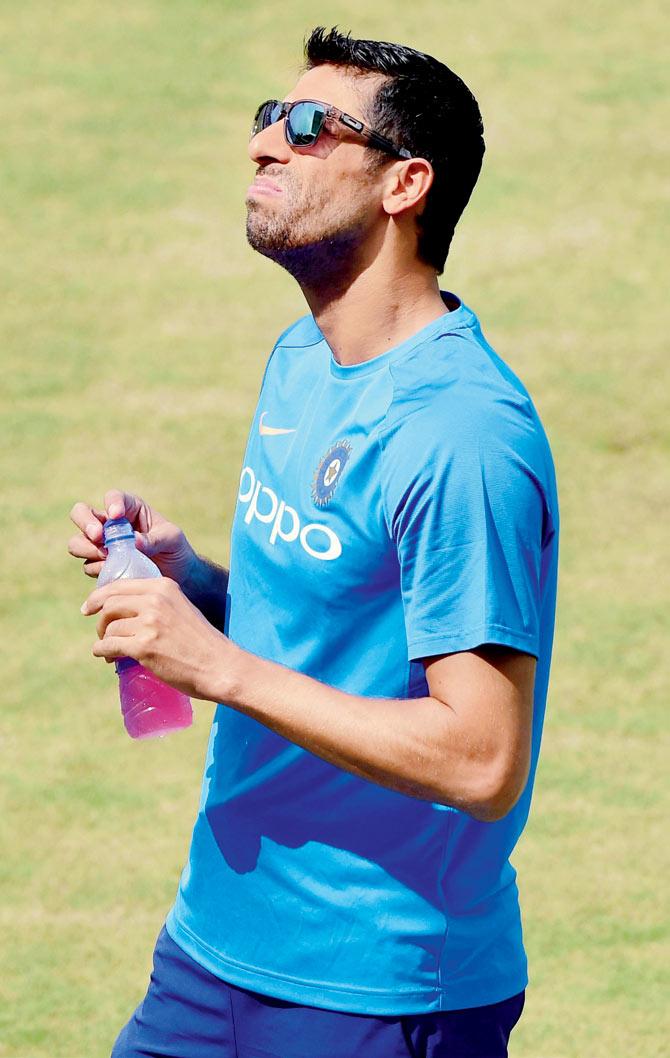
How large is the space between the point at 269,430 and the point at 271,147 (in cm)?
50

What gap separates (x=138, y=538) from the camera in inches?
128

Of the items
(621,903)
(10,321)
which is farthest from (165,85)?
(621,903)

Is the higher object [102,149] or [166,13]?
[166,13]

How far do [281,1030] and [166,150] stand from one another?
8.90m

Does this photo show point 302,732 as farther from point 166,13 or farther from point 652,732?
point 166,13

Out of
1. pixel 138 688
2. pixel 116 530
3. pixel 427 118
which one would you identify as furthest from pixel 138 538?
pixel 427 118

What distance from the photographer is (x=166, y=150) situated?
11.0 metres

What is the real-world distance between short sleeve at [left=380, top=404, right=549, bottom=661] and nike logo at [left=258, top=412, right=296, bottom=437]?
0.50 metres

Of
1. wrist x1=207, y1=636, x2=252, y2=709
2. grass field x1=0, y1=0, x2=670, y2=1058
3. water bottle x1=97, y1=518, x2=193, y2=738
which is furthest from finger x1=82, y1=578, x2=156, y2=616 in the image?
grass field x1=0, y1=0, x2=670, y2=1058

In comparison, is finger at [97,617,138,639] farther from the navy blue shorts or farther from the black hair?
the black hair

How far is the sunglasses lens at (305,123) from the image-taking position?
9.68 ft

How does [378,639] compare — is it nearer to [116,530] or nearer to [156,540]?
[116,530]

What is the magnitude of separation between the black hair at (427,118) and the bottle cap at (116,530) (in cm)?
71

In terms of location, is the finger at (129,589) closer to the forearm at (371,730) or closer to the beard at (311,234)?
the forearm at (371,730)
